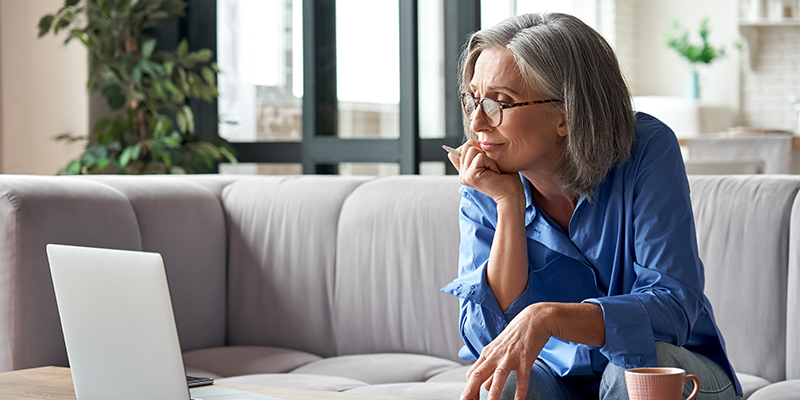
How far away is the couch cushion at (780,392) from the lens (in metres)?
1.55

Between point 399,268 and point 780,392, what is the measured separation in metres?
1.04

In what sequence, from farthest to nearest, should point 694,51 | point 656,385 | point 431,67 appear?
point 694,51, point 431,67, point 656,385

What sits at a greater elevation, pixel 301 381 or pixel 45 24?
pixel 45 24

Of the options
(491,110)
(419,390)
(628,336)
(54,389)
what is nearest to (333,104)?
(419,390)

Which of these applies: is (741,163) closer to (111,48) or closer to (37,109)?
(111,48)

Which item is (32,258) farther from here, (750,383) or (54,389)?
(750,383)

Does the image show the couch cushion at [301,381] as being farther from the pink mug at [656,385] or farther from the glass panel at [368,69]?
the glass panel at [368,69]

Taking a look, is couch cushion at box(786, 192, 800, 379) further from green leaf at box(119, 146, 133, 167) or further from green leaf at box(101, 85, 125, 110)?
green leaf at box(101, 85, 125, 110)

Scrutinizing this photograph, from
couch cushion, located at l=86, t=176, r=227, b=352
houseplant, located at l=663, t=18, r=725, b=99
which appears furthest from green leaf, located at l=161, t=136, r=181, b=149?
houseplant, located at l=663, t=18, r=725, b=99

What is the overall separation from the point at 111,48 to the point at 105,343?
2721mm

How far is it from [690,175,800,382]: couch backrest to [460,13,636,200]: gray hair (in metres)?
0.74

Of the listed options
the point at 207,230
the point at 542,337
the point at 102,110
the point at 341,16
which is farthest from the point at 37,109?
the point at 542,337

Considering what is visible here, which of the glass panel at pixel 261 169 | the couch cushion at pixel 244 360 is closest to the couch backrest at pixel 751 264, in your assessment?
the couch cushion at pixel 244 360

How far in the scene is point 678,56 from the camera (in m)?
7.63
